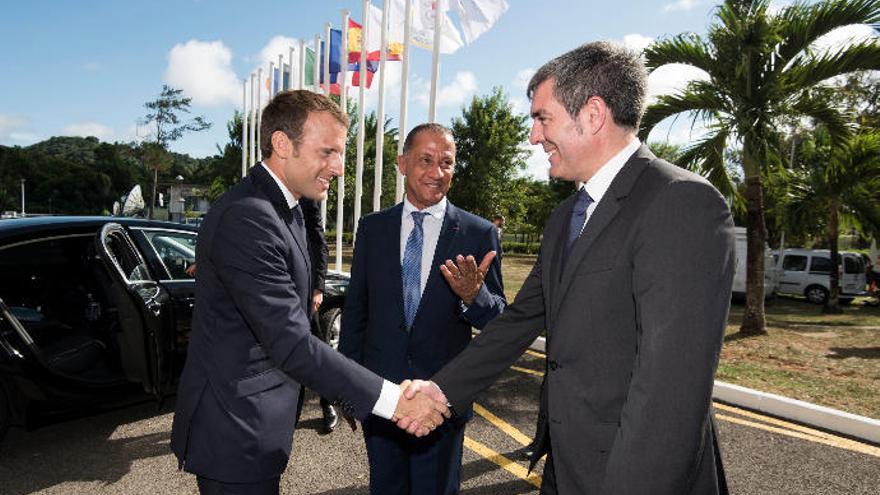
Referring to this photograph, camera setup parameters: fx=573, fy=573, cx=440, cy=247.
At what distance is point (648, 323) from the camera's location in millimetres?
1424

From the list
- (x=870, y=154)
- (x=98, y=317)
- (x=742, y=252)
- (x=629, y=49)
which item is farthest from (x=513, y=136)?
(x=629, y=49)

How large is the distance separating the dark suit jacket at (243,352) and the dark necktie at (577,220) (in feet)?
3.11

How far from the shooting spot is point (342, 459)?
4234 millimetres

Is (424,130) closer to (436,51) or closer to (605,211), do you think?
(605,211)

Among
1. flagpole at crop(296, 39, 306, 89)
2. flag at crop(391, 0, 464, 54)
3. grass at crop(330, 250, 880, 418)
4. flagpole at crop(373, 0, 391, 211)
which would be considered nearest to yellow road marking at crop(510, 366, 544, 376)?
grass at crop(330, 250, 880, 418)

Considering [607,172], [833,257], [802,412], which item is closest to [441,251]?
[607,172]

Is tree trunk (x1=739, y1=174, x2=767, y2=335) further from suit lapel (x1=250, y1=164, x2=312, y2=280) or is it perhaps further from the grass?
suit lapel (x1=250, y1=164, x2=312, y2=280)

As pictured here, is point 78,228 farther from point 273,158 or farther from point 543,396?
point 543,396

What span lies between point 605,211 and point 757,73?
916cm

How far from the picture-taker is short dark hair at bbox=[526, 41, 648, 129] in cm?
166

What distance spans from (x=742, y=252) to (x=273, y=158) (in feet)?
66.0

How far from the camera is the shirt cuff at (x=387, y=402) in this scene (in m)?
2.22

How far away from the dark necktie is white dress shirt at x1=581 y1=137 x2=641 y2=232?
7 centimetres

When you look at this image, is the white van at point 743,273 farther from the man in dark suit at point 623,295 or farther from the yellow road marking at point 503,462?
the man in dark suit at point 623,295
